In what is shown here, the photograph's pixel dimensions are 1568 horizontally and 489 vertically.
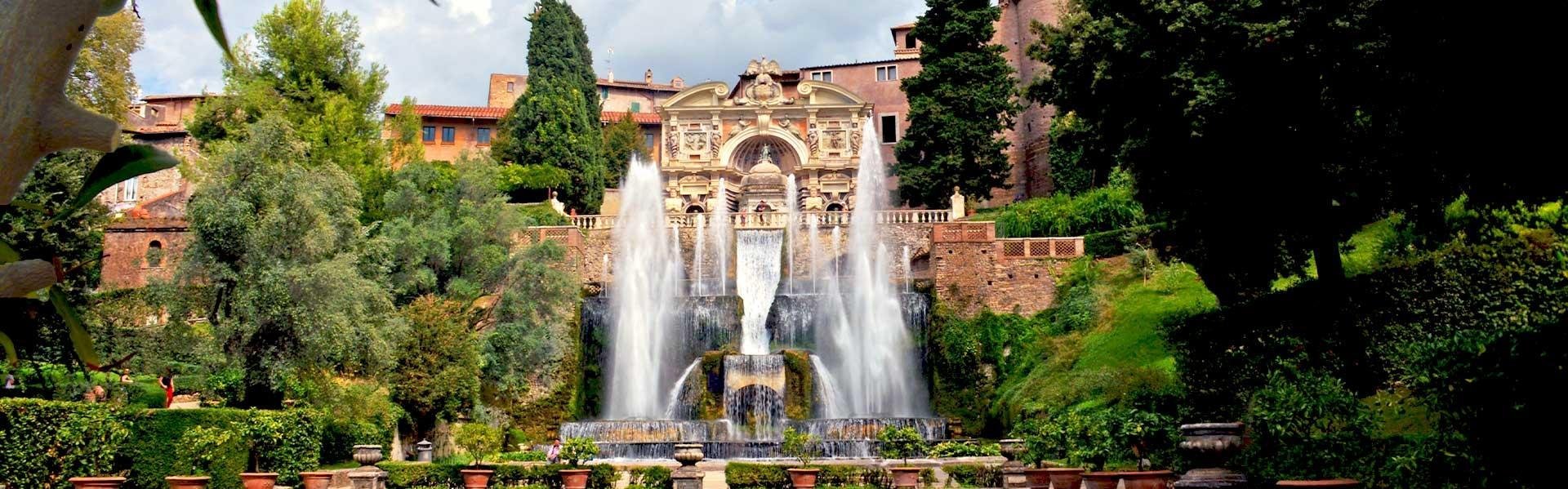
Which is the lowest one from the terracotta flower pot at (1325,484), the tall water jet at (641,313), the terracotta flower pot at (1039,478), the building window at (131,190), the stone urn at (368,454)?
the terracotta flower pot at (1039,478)

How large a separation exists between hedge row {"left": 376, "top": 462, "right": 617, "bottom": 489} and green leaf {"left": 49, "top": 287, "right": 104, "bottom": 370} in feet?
55.0

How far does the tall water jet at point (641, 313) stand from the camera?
3328 centimetres

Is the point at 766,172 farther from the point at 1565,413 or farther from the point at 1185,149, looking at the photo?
the point at 1565,413

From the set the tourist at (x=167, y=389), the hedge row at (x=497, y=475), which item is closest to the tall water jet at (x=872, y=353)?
the hedge row at (x=497, y=475)

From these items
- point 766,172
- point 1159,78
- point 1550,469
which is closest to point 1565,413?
point 1550,469

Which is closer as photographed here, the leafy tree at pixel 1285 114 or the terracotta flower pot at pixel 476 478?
the leafy tree at pixel 1285 114

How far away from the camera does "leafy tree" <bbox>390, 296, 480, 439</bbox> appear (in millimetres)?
26844

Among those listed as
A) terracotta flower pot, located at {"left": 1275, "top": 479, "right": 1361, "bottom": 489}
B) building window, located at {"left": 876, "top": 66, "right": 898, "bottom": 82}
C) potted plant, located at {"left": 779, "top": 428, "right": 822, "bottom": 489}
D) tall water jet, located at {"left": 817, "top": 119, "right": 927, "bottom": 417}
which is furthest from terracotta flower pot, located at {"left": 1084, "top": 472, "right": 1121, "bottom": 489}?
building window, located at {"left": 876, "top": 66, "right": 898, "bottom": 82}

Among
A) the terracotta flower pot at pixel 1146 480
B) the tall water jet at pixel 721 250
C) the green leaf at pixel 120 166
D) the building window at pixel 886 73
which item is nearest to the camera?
the green leaf at pixel 120 166

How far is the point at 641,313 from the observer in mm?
34688

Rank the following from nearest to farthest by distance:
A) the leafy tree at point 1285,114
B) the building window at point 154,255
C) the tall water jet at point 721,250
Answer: the leafy tree at point 1285,114
the building window at point 154,255
the tall water jet at point 721,250

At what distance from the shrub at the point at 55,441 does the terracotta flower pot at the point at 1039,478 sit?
1324 centimetres

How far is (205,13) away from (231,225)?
21.9 metres

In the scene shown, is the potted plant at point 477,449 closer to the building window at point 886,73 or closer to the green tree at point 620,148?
the green tree at point 620,148
